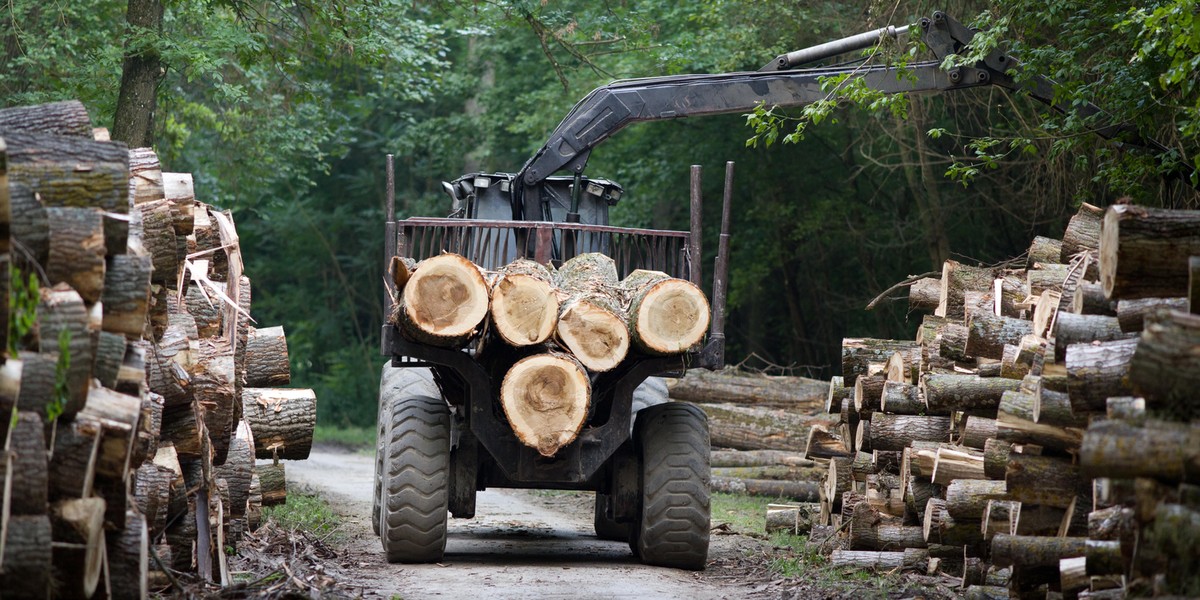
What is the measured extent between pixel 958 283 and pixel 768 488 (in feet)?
A: 17.3

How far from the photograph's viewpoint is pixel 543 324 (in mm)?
8117

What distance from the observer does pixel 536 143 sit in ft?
82.0

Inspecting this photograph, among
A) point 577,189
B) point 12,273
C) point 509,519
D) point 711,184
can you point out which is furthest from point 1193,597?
point 711,184

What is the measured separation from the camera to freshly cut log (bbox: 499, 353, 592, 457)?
8117 mm

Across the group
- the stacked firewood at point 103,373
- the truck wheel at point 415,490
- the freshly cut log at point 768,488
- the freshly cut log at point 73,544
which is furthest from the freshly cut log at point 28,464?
the freshly cut log at point 768,488

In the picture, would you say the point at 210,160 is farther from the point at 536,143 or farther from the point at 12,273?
the point at 12,273

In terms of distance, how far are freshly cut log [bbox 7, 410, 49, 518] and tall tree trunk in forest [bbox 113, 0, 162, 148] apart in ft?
30.3

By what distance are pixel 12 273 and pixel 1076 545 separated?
16.8 ft

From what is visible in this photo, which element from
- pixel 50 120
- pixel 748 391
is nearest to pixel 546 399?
pixel 50 120

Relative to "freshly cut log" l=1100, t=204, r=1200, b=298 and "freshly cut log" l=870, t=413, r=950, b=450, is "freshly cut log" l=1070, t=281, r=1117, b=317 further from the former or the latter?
"freshly cut log" l=870, t=413, r=950, b=450

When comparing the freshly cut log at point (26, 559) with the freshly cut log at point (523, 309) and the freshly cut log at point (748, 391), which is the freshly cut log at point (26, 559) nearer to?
the freshly cut log at point (523, 309)

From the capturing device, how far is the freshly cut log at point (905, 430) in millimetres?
9250

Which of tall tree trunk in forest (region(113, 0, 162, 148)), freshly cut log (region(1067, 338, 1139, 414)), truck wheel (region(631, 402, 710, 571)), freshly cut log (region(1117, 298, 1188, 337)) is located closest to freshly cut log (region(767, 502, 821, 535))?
truck wheel (region(631, 402, 710, 571))

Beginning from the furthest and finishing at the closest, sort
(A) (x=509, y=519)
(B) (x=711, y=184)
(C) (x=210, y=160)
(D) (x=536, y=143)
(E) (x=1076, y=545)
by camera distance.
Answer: (D) (x=536, y=143) → (B) (x=711, y=184) → (C) (x=210, y=160) → (A) (x=509, y=519) → (E) (x=1076, y=545)
